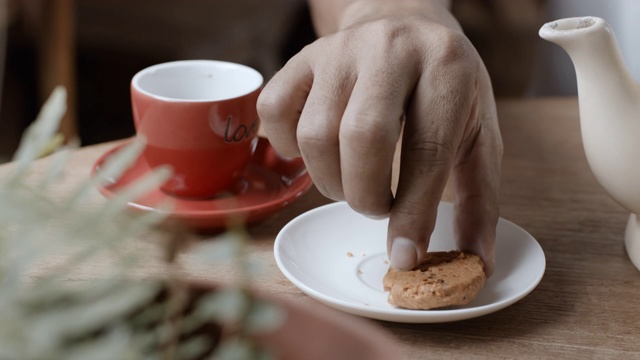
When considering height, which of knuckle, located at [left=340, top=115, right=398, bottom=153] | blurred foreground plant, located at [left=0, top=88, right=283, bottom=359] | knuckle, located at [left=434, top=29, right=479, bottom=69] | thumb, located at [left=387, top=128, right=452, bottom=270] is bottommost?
thumb, located at [left=387, top=128, right=452, bottom=270]

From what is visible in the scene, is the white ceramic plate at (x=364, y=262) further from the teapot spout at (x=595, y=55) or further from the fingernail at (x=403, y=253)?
the teapot spout at (x=595, y=55)

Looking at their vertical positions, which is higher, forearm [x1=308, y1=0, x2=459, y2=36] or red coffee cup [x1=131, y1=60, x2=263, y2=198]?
forearm [x1=308, y1=0, x2=459, y2=36]

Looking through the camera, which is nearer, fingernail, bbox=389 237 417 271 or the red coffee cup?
fingernail, bbox=389 237 417 271

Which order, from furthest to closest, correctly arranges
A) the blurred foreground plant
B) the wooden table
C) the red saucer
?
the red saucer
the wooden table
the blurred foreground plant

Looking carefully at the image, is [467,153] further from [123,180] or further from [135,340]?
[135,340]

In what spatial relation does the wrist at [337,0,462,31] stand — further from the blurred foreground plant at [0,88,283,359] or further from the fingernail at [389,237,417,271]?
the blurred foreground plant at [0,88,283,359]

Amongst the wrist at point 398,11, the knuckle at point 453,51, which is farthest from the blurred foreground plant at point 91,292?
the wrist at point 398,11

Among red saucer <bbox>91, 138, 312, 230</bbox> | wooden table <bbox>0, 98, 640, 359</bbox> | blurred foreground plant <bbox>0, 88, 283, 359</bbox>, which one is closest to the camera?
blurred foreground plant <bbox>0, 88, 283, 359</bbox>

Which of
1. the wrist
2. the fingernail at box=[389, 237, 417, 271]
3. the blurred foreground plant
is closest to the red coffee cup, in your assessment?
the wrist

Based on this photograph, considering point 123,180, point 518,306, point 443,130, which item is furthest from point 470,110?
point 123,180
